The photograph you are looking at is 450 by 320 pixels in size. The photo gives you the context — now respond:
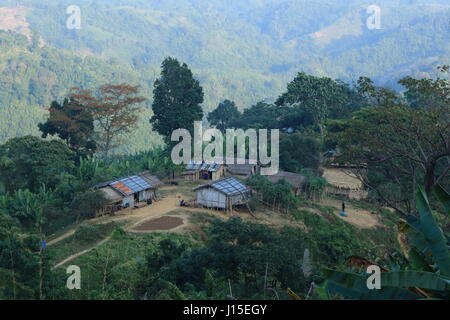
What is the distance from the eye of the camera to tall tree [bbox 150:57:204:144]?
1216 inches

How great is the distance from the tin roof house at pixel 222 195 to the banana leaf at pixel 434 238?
16.3 metres

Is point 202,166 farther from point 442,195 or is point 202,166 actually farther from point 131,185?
point 442,195

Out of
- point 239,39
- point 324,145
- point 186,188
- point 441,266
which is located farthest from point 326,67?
point 441,266

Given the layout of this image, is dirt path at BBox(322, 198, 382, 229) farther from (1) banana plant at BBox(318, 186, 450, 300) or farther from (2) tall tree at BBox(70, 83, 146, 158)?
(1) banana plant at BBox(318, 186, 450, 300)

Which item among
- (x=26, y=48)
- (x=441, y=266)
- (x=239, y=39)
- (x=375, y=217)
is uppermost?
(x=239, y=39)

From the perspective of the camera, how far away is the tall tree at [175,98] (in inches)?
1216

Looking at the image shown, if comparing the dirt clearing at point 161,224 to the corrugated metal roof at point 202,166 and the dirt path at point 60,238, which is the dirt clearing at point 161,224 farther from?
the corrugated metal roof at point 202,166

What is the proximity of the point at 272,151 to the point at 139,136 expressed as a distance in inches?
1660

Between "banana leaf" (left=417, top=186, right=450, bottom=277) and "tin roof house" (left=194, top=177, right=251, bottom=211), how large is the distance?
16.3 meters

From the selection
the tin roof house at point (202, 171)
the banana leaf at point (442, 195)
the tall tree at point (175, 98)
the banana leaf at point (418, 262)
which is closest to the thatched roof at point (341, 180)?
the tin roof house at point (202, 171)

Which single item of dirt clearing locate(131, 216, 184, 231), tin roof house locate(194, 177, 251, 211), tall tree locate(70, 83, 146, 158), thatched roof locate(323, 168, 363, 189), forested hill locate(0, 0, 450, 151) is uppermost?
forested hill locate(0, 0, 450, 151)

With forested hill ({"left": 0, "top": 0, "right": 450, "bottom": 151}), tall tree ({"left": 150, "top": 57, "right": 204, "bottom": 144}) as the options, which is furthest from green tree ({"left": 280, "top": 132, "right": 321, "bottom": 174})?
forested hill ({"left": 0, "top": 0, "right": 450, "bottom": 151})

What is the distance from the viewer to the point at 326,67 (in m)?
156
